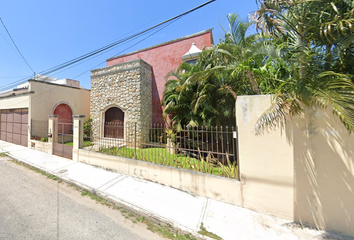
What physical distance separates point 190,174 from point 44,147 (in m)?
9.12

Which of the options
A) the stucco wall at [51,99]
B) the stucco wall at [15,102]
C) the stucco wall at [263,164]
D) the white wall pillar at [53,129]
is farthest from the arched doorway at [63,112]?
the stucco wall at [263,164]

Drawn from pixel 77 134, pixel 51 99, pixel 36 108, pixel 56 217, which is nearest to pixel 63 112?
pixel 51 99

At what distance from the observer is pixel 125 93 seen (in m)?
9.16

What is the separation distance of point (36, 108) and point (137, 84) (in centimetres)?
714

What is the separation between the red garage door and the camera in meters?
9.94

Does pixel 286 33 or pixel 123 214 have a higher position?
pixel 286 33

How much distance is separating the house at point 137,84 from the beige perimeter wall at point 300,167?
6.55 m

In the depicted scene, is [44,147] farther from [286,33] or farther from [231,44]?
[286,33]

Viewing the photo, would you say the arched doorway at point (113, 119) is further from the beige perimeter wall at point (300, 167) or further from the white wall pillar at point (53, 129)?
the beige perimeter wall at point (300, 167)

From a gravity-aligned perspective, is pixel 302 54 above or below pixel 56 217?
above

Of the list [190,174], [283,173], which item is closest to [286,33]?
[283,173]

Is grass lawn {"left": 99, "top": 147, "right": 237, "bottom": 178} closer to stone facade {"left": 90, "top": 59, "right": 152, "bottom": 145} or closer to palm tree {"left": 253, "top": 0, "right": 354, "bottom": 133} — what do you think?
palm tree {"left": 253, "top": 0, "right": 354, "bottom": 133}

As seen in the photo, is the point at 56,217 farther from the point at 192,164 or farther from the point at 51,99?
the point at 51,99

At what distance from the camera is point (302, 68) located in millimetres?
2916
